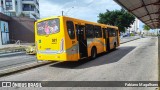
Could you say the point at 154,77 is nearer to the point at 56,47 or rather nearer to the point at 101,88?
the point at 101,88

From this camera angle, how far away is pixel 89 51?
47.6 ft

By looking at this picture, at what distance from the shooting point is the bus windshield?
1198 centimetres

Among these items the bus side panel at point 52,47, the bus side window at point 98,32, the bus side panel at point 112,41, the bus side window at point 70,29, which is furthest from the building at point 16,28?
the bus side window at point 70,29

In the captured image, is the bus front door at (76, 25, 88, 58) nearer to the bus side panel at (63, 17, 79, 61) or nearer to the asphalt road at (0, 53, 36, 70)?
the bus side panel at (63, 17, 79, 61)

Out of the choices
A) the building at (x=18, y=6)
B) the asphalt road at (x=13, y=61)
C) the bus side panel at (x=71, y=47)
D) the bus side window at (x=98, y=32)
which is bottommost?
the asphalt road at (x=13, y=61)

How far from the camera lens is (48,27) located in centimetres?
1243

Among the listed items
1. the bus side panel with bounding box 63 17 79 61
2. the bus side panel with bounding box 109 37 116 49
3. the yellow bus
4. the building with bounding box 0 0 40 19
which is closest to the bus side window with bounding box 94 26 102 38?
the yellow bus

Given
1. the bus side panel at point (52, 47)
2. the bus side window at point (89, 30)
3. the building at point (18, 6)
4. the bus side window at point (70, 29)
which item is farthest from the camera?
the building at point (18, 6)

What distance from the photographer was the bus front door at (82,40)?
43.3 feet

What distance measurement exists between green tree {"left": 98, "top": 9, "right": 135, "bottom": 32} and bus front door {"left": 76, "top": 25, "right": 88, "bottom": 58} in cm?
4899

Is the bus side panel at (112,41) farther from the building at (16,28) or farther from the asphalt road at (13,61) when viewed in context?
the building at (16,28)

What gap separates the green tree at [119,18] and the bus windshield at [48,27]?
166 ft

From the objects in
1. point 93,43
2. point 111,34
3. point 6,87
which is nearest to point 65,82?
point 6,87

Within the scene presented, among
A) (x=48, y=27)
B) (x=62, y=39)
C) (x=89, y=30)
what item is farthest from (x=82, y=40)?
(x=48, y=27)
